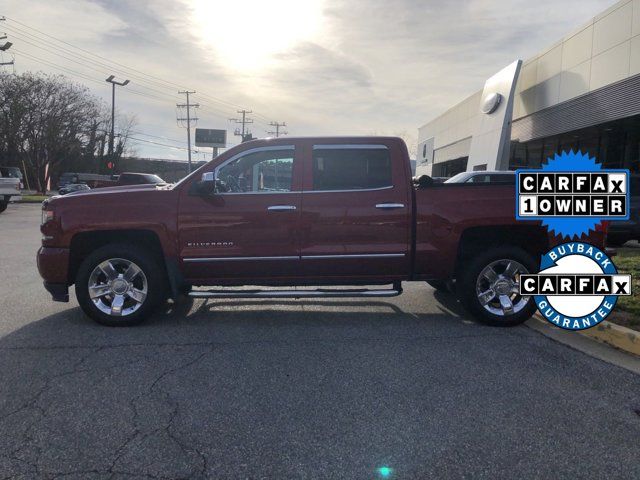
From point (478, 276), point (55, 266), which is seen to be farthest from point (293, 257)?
point (55, 266)

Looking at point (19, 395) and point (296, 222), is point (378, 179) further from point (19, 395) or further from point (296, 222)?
point (19, 395)

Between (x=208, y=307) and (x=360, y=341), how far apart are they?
2.22 metres

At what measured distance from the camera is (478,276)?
533 cm

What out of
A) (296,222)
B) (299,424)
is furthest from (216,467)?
(296,222)

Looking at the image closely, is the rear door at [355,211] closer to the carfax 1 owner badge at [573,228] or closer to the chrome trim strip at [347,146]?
the chrome trim strip at [347,146]

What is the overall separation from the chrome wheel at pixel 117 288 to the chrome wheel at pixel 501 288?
12.0 ft

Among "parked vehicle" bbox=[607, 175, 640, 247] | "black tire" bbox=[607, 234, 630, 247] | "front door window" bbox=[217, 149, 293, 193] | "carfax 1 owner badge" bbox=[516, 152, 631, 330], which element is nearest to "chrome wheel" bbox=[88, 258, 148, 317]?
"front door window" bbox=[217, 149, 293, 193]

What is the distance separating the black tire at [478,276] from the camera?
17.4ft

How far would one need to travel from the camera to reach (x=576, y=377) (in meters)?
3.99

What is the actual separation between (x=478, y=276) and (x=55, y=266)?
455cm

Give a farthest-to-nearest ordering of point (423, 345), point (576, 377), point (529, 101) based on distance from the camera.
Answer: point (529, 101) < point (423, 345) < point (576, 377)

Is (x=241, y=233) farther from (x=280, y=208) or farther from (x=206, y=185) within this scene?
(x=206, y=185)

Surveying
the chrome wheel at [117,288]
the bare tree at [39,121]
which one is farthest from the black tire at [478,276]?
the bare tree at [39,121]

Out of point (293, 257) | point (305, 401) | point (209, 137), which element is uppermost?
point (209, 137)
